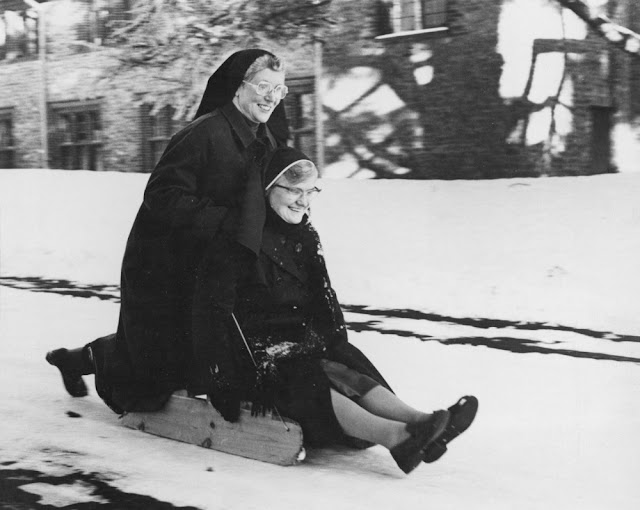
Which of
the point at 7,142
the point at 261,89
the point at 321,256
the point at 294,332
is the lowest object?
the point at 294,332

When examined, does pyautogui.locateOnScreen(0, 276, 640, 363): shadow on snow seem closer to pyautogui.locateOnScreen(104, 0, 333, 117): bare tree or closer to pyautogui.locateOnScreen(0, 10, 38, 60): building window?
pyautogui.locateOnScreen(104, 0, 333, 117): bare tree

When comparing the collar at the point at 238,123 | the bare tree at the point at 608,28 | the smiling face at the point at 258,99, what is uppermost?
the bare tree at the point at 608,28

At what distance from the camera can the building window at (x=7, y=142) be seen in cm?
1573

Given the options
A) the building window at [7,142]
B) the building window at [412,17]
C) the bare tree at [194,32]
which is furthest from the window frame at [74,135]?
the building window at [412,17]

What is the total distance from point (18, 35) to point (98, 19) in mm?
1812

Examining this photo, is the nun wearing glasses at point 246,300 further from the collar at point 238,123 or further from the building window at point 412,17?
the building window at point 412,17

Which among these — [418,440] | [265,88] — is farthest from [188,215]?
[418,440]

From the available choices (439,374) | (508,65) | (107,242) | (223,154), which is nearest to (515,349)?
(439,374)

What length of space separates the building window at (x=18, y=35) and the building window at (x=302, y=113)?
16.1 feet

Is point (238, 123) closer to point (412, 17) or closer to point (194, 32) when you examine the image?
point (194, 32)

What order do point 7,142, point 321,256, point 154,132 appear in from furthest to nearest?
point 7,142, point 154,132, point 321,256

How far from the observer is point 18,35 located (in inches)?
595

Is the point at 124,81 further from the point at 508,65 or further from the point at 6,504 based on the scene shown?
the point at 6,504

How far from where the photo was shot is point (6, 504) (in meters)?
2.74
